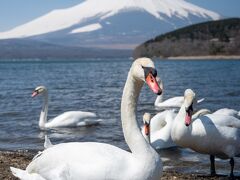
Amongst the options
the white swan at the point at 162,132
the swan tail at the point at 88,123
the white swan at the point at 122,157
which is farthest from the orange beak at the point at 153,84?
the swan tail at the point at 88,123

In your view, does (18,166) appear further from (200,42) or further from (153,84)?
(200,42)

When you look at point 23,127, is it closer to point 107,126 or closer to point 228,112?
point 107,126

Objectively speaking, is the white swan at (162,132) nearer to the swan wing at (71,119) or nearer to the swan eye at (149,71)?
the swan wing at (71,119)

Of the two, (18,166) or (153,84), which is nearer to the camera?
(153,84)

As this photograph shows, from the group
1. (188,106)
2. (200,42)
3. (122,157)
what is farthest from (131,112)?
(200,42)

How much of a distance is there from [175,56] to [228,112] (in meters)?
144

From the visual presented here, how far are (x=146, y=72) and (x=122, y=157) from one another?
91cm

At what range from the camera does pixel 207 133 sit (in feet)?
29.5

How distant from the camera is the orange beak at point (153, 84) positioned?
15.8 ft

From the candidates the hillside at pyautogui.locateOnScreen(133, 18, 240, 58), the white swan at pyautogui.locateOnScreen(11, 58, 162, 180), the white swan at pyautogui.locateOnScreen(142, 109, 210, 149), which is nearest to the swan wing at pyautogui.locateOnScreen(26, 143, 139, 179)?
the white swan at pyautogui.locateOnScreen(11, 58, 162, 180)

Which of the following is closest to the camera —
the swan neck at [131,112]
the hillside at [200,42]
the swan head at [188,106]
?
the swan neck at [131,112]

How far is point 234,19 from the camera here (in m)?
170

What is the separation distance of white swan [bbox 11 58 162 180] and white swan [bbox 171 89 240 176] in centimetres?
325

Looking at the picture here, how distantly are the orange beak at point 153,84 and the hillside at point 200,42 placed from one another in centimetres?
13861
